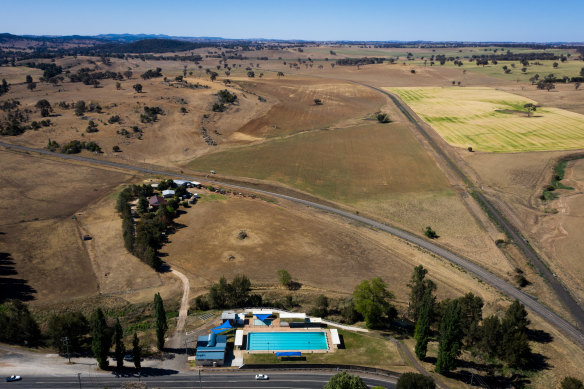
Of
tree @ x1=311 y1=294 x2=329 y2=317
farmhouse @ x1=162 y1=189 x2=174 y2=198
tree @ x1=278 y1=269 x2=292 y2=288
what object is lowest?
tree @ x1=311 y1=294 x2=329 y2=317

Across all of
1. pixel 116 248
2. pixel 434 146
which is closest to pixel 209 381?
pixel 116 248

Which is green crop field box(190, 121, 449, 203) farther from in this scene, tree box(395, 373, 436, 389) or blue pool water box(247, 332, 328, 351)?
tree box(395, 373, 436, 389)

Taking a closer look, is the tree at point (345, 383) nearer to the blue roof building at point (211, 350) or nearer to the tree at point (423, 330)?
the tree at point (423, 330)

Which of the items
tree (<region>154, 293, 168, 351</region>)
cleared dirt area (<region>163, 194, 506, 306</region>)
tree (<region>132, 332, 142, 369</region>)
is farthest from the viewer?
cleared dirt area (<region>163, 194, 506, 306</region>)

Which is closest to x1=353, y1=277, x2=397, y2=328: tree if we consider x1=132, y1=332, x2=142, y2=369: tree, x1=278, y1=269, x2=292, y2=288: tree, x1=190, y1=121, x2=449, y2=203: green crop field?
x1=278, y1=269, x2=292, y2=288: tree

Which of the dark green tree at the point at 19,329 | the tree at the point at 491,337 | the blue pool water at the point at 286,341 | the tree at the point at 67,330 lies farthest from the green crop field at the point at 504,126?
the dark green tree at the point at 19,329

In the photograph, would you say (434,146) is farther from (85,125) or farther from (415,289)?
(85,125)
